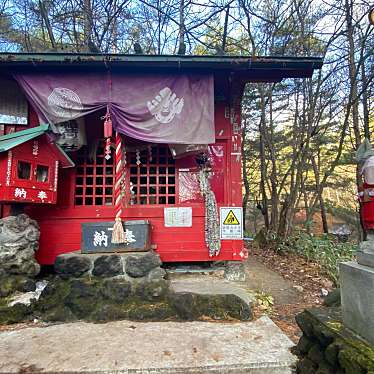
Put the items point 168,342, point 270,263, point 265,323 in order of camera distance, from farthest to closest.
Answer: point 270,263, point 265,323, point 168,342

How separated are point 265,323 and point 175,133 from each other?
9.90 ft

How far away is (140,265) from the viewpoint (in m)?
3.99

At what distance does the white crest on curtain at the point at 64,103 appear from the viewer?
4.44 m

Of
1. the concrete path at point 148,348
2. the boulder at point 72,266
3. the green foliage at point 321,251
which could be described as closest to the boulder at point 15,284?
the boulder at point 72,266

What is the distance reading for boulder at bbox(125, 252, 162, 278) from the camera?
3.98m

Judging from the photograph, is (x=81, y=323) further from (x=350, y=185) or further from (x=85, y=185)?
(x=350, y=185)

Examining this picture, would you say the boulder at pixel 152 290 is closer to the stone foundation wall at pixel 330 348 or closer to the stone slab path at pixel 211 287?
the stone slab path at pixel 211 287

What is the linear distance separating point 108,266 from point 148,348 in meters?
1.44

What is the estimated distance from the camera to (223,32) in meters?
10.4

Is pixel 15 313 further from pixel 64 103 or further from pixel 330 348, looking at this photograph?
pixel 330 348

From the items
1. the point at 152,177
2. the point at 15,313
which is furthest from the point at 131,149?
the point at 15,313

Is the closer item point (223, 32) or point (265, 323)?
point (265, 323)

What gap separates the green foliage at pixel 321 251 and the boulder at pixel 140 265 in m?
3.96

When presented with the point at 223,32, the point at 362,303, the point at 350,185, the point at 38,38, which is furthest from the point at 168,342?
the point at 350,185
